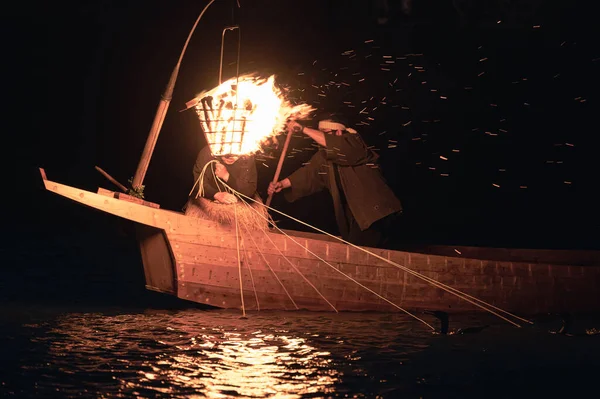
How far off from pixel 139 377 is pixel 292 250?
3.08m

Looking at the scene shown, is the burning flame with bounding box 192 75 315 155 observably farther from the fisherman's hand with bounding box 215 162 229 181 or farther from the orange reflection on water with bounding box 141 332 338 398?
the orange reflection on water with bounding box 141 332 338 398

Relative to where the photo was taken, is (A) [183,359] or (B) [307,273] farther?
(B) [307,273]

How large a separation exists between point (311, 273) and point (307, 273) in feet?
0.12

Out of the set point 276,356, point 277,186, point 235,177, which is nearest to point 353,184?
point 277,186

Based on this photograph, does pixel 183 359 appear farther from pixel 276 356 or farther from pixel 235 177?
pixel 235 177

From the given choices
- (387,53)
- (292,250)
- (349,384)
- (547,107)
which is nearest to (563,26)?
(547,107)

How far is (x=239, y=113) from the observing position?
31.1 ft

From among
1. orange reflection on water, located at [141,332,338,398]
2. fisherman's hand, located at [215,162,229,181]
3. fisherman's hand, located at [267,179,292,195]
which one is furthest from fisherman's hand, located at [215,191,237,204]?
orange reflection on water, located at [141,332,338,398]

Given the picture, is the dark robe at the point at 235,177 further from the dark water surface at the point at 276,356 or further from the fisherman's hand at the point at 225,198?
the dark water surface at the point at 276,356

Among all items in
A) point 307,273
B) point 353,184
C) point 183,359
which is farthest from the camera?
point 353,184

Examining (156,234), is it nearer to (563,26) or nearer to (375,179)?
(375,179)

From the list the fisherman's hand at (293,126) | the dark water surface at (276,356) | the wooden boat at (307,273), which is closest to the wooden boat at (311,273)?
the wooden boat at (307,273)

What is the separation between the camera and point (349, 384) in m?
7.18

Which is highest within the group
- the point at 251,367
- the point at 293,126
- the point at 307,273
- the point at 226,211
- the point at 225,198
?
the point at 293,126
